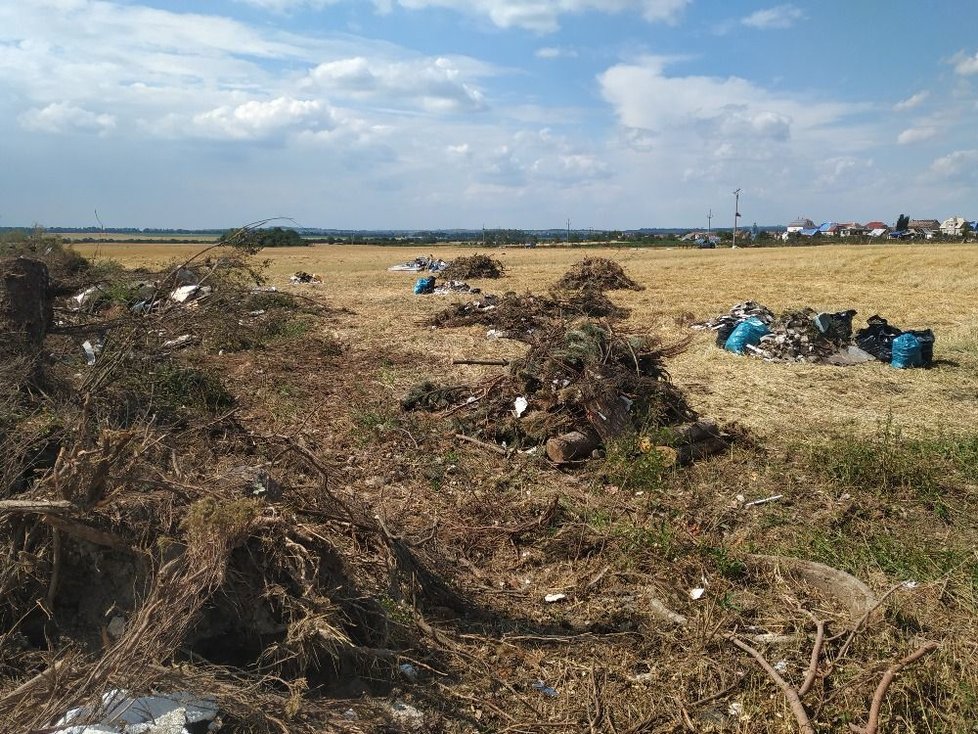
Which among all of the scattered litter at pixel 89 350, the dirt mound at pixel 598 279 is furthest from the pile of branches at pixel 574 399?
the dirt mound at pixel 598 279

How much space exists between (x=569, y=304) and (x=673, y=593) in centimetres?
1130

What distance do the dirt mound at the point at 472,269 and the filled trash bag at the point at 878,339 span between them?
1518 cm

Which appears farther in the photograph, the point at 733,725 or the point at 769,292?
the point at 769,292

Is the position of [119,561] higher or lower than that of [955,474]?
higher

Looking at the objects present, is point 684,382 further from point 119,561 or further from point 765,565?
point 119,561

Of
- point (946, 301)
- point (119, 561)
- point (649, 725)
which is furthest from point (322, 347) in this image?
point (946, 301)

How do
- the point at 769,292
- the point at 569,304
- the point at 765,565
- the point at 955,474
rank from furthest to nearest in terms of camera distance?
the point at 769,292
the point at 569,304
the point at 955,474
the point at 765,565

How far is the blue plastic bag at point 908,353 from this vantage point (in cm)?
924

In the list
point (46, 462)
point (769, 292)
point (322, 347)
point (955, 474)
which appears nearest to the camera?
point (46, 462)

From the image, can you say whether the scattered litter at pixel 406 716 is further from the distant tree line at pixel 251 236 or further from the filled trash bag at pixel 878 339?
the filled trash bag at pixel 878 339

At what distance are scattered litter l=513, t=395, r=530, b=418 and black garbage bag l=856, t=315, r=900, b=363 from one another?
6.05 metres

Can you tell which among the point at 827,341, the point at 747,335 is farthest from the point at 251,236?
the point at 827,341

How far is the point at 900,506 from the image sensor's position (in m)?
4.90

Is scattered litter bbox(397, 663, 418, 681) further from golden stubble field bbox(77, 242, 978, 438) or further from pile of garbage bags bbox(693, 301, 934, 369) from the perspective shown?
pile of garbage bags bbox(693, 301, 934, 369)
